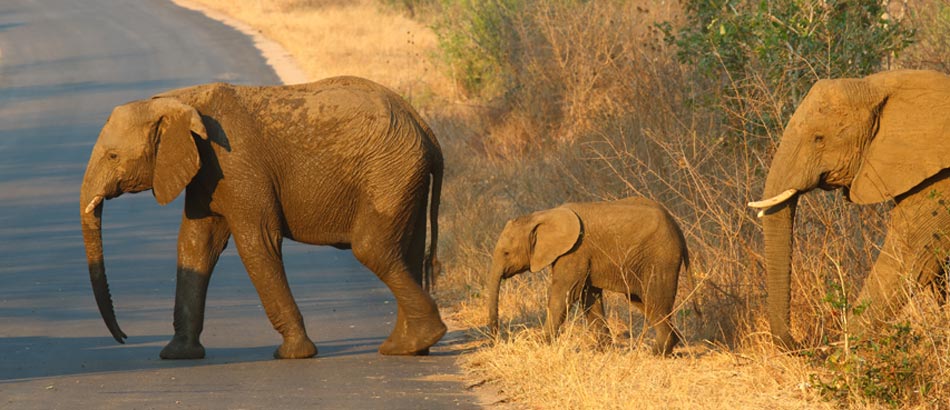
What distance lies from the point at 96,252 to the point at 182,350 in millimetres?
954

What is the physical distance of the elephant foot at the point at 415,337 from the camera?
1133 centimetres

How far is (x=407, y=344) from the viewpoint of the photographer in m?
11.4

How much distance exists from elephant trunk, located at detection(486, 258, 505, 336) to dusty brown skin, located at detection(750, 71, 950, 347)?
8.27ft

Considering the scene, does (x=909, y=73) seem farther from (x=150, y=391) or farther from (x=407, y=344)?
(x=150, y=391)

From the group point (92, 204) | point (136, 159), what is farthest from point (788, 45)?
point (92, 204)

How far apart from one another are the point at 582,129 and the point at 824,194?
640 centimetres

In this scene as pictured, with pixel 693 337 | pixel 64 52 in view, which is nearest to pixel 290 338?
pixel 693 337

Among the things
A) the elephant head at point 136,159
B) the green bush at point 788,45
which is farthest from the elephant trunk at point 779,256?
the elephant head at point 136,159

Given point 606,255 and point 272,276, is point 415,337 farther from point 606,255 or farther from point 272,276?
point 606,255

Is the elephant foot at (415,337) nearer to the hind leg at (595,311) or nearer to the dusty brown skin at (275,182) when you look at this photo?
the dusty brown skin at (275,182)

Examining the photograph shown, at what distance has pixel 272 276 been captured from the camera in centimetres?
1119

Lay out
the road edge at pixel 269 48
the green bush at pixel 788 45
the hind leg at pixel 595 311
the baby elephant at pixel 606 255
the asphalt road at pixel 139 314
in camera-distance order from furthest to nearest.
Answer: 1. the road edge at pixel 269 48
2. the green bush at pixel 788 45
3. the hind leg at pixel 595 311
4. the baby elephant at pixel 606 255
5. the asphalt road at pixel 139 314

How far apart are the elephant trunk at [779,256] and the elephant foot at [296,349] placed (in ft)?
11.6

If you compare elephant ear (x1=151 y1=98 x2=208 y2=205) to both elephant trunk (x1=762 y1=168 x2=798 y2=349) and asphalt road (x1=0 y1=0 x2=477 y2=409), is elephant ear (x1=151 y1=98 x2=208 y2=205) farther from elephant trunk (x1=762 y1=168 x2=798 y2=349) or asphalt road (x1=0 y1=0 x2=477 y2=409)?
elephant trunk (x1=762 y1=168 x2=798 y2=349)
